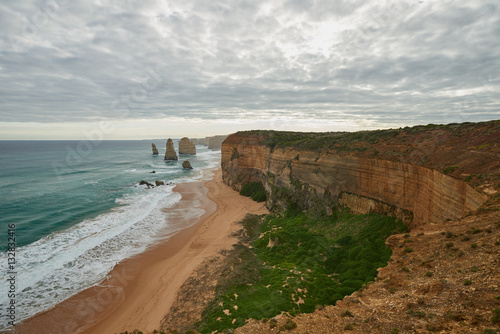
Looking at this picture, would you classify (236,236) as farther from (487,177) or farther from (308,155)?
(487,177)

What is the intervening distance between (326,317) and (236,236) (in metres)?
16.1

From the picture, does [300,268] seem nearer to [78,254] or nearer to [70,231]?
[78,254]

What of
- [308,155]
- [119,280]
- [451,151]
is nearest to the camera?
[451,151]

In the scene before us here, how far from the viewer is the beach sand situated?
549 inches

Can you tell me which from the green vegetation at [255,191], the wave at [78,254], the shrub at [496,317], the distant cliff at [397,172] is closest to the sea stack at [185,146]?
the green vegetation at [255,191]

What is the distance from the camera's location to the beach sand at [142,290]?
14.0 m

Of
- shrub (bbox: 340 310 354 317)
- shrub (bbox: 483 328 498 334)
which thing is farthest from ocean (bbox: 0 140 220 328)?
shrub (bbox: 483 328 498 334)

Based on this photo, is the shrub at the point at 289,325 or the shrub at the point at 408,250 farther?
the shrub at the point at 408,250

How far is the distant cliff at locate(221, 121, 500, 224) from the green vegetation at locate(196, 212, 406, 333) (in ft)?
6.59

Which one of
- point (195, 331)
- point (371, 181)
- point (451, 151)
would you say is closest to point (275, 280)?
point (195, 331)

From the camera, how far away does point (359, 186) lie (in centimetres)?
2078

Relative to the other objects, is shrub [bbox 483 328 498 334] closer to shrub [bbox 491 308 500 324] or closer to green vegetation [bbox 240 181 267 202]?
Answer: shrub [bbox 491 308 500 324]

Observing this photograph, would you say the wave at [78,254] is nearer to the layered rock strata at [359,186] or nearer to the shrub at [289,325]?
the layered rock strata at [359,186]

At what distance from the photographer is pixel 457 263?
8602mm
